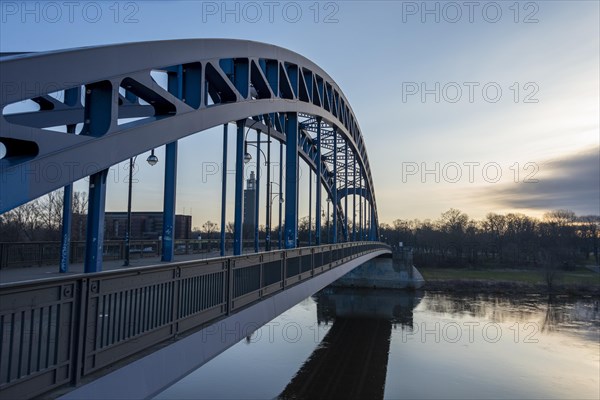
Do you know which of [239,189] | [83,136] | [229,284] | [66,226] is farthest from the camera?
[239,189]

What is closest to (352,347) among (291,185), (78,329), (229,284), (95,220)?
(291,185)

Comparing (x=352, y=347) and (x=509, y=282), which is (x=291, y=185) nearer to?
(x=352, y=347)

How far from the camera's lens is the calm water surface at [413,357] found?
19625mm

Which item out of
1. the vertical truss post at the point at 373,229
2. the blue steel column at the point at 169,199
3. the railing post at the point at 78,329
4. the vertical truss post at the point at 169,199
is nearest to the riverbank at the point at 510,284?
the vertical truss post at the point at 373,229

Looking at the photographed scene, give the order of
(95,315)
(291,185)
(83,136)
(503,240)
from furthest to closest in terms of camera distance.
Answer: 1. (503,240)
2. (291,185)
3. (83,136)
4. (95,315)

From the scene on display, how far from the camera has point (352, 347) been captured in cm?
2898

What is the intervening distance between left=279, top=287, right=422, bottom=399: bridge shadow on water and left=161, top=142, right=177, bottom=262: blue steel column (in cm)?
1258

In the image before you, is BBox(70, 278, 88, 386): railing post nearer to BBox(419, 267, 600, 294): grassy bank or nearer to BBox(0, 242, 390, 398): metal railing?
BBox(0, 242, 390, 398): metal railing

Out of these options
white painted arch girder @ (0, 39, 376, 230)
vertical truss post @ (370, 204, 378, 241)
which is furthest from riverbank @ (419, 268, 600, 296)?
white painted arch girder @ (0, 39, 376, 230)

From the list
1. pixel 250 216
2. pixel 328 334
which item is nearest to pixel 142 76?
pixel 250 216

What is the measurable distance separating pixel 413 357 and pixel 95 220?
23.0m

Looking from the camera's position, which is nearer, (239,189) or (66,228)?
(66,228)

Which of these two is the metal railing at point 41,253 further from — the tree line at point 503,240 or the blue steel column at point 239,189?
the tree line at point 503,240

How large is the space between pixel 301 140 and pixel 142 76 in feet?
75.0
